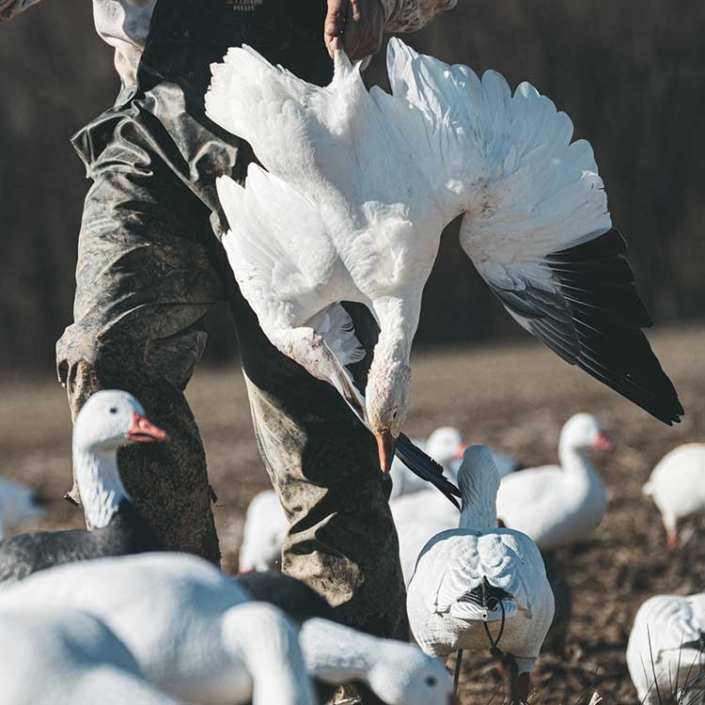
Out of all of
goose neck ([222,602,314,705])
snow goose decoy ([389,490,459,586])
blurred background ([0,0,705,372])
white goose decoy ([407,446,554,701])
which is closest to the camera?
goose neck ([222,602,314,705])

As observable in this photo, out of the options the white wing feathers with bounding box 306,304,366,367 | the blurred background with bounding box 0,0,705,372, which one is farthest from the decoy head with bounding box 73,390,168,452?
the blurred background with bounding box 0,0,705,372

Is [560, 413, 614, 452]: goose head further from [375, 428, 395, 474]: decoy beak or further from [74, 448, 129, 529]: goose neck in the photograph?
[74, 448, 129, 529]: goose neck

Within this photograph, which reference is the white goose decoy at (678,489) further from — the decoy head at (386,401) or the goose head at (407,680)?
the goose head at (407,680)

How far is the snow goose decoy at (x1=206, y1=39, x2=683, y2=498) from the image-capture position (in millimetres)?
4039

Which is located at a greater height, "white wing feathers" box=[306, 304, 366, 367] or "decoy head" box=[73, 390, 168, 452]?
"decoy head" box=[73, 390, 168, 452]

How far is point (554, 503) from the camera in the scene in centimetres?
744

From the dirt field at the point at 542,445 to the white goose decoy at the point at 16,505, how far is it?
15 cm

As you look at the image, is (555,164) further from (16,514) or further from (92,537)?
(16,514)

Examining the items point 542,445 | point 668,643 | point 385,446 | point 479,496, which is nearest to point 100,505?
point 385,446

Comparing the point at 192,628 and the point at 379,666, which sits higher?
the point at 192,628

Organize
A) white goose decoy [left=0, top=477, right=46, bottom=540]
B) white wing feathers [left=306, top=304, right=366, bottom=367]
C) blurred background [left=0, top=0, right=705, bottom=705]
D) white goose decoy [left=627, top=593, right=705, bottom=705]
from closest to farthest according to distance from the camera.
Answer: white wing feathers [left=306, top=304, right=366, bottom=367] → white goose decoy [left=627, top=593, right=705, bottom=705] → white goose decoy [left=0, top=477, right=46, bottom=540] → blurred background [left=0, top=0, right=705, bottom=705]

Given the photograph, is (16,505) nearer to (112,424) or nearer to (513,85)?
(112,424)

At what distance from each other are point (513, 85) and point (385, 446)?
1853 centimetres

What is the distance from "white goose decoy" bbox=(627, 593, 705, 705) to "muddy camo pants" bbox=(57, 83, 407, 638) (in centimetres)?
90
